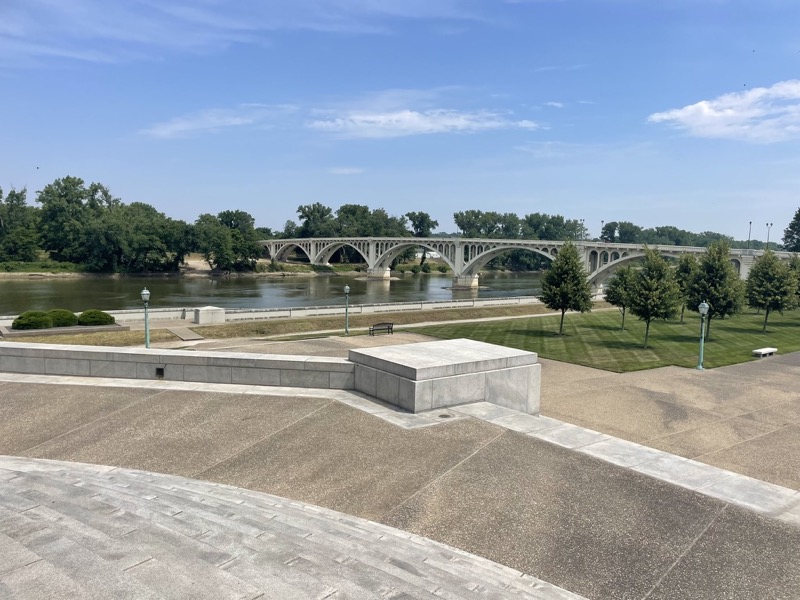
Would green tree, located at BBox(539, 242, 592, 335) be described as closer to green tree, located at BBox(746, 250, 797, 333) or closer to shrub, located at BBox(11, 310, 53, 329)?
green tree, located at BBox(746, 250, 797, 333)

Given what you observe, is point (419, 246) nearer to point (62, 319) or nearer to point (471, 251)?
point (471, 251)

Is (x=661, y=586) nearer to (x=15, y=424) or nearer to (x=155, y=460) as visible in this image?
(x=155, y=460)

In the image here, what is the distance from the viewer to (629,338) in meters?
29.9

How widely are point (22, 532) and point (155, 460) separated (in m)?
3.17

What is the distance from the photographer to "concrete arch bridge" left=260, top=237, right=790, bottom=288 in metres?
62.9

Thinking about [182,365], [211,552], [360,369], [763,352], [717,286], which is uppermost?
[717,286]

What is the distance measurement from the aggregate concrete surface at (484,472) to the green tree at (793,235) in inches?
4209

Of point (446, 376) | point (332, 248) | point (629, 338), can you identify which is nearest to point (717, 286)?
point (629, 338)

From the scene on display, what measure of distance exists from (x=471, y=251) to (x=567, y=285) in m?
66.8

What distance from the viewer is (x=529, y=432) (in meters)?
10.0

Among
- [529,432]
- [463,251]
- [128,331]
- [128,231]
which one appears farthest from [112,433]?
[128,231]

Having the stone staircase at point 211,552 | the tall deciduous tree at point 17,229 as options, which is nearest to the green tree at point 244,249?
the tall deciduous tree at point 17,229

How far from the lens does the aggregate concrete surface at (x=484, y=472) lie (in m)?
6.30

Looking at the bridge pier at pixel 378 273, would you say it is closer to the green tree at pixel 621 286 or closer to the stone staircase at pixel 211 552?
the green tree at pixel 621 286
